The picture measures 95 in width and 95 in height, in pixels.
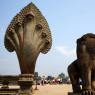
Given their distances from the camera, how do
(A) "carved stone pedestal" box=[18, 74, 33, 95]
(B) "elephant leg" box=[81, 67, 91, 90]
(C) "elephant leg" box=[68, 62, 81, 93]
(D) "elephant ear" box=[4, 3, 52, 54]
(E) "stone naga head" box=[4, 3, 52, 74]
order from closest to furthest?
(B) "elephant leg" box=[81, 67, 91, 90] < (C) "elephant leg" box=[68, 62, 81, 93] < (A) "carved stone pedestal" box=[18, 74, 33, 95] < (E) "stone naga head" box=[4, 3, 52, 74] < (D) "elephant ear" box=[4, 3, 52, 54]

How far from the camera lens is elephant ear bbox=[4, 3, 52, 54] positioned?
54.0 feet

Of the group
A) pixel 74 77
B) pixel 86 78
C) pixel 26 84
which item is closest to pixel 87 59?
pixel 86 78

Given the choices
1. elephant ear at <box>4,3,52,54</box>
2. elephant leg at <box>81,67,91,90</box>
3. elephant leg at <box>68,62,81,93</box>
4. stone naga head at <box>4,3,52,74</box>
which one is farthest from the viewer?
elephant ear at <box>4,3,52,54</box>

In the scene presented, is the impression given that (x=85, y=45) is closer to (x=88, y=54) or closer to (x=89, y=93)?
(x=88, y=54)

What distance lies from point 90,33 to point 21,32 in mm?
8335

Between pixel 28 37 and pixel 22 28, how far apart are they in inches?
25.3

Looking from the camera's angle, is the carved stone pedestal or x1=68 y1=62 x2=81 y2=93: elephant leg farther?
the carved stone pedestal

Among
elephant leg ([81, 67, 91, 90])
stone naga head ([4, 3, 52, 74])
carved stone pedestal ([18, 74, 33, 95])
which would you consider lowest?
elephant leg ([81, 67, 91, 90])

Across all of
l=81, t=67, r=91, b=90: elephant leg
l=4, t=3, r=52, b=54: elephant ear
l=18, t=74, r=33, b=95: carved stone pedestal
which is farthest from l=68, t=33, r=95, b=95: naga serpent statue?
l=4, t=3, r=52, b=54: elephant ear

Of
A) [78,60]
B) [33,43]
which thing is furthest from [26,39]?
[78,60]

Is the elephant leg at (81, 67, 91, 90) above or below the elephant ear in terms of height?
below

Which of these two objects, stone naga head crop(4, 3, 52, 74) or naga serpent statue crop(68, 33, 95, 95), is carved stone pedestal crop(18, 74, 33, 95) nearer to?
stone naga head crop(4, 3, 52, 74)

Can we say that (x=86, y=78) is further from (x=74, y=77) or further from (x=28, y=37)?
(x=28, y=37)

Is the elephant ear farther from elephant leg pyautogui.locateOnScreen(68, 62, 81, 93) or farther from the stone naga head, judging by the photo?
elephant leg pyautogui.locateOnScreen(68, 62, 81, 93)
